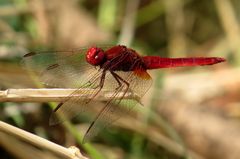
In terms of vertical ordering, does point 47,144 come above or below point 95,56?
below

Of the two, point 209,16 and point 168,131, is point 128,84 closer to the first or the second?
point 168,131

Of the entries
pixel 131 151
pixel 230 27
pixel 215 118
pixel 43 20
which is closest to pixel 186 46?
pixel 230 27

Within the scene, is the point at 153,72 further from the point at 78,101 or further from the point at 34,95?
the point at 34,95

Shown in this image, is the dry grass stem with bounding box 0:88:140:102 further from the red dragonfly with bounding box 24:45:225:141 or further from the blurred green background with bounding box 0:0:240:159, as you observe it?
the blurred green background with bounding box 0:0:240:159

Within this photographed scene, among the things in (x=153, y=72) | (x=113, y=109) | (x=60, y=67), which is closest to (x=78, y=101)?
(x=113, y=109)

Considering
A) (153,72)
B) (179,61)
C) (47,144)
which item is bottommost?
(153,72)
